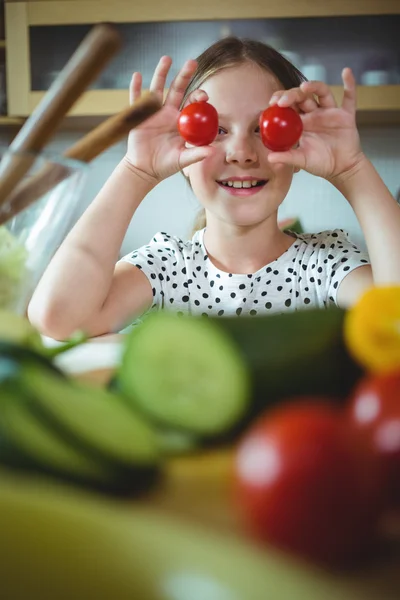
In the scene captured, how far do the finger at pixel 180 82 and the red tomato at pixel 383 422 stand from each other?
0.97 meters

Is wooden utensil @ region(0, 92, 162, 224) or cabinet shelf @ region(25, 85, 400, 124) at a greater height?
cabinet shelf @ region(25, 85, 400, 124)

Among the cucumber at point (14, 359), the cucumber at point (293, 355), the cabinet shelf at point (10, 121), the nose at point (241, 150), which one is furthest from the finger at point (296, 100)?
the cabinet shelf at point (10, 121)

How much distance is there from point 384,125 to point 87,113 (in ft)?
4.09

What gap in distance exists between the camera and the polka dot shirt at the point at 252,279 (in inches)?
50.8

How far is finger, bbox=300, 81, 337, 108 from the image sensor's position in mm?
1085

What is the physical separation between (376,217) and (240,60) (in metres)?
0.47

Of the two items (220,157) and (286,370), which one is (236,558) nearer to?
(286,370)

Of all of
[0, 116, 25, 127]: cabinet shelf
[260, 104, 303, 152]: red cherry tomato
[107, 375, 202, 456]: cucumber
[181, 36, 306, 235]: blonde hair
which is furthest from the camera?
[0, 116, 25, 127]: cabinet shelf

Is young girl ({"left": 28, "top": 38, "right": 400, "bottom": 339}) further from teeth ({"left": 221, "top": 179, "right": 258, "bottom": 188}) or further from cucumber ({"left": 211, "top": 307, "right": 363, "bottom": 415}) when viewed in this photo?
cucumber ({"left": 211, "top": 307, "right": 363, "bottom": 415})

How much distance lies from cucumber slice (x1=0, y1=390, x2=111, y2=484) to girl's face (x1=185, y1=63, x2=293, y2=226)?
106cm

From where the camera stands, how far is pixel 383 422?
26 cm

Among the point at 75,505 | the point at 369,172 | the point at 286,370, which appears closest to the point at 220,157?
the point at 369,172

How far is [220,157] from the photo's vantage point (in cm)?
128

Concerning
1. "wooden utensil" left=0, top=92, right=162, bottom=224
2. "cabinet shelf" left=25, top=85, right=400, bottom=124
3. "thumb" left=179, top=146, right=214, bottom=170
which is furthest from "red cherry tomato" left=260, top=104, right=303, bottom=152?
"cabinet shelf" left=25, top=85, right=400, bottom=124
